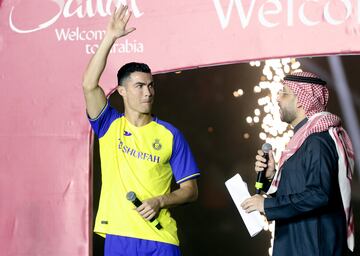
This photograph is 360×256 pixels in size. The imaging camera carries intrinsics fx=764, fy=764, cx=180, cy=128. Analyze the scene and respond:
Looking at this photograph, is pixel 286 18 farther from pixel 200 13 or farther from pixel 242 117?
pixel 242 117

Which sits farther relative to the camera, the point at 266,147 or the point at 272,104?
the point at 272,104

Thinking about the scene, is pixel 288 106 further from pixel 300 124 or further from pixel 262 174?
pixel 262 174

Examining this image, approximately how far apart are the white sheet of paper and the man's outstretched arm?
2.43 feet

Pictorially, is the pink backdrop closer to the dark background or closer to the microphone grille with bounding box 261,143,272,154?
the microphone grille with bounding box 261,143,272,154

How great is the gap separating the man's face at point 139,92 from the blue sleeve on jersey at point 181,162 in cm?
20

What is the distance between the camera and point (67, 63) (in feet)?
14.6

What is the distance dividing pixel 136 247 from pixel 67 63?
143 centimetres

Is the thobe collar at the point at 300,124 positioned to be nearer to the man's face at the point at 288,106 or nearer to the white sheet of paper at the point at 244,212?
the man's face at the point at 288,106

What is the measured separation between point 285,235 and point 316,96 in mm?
626

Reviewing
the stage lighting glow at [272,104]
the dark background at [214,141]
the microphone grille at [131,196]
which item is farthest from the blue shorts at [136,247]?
the dark background at [214,141]

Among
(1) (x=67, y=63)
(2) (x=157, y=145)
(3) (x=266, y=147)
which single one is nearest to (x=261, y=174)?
(3) (x=266, y=147)

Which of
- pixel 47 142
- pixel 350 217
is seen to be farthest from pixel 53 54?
pixel 350 217

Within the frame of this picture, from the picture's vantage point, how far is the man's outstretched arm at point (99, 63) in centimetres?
353

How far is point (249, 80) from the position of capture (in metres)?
6.24
